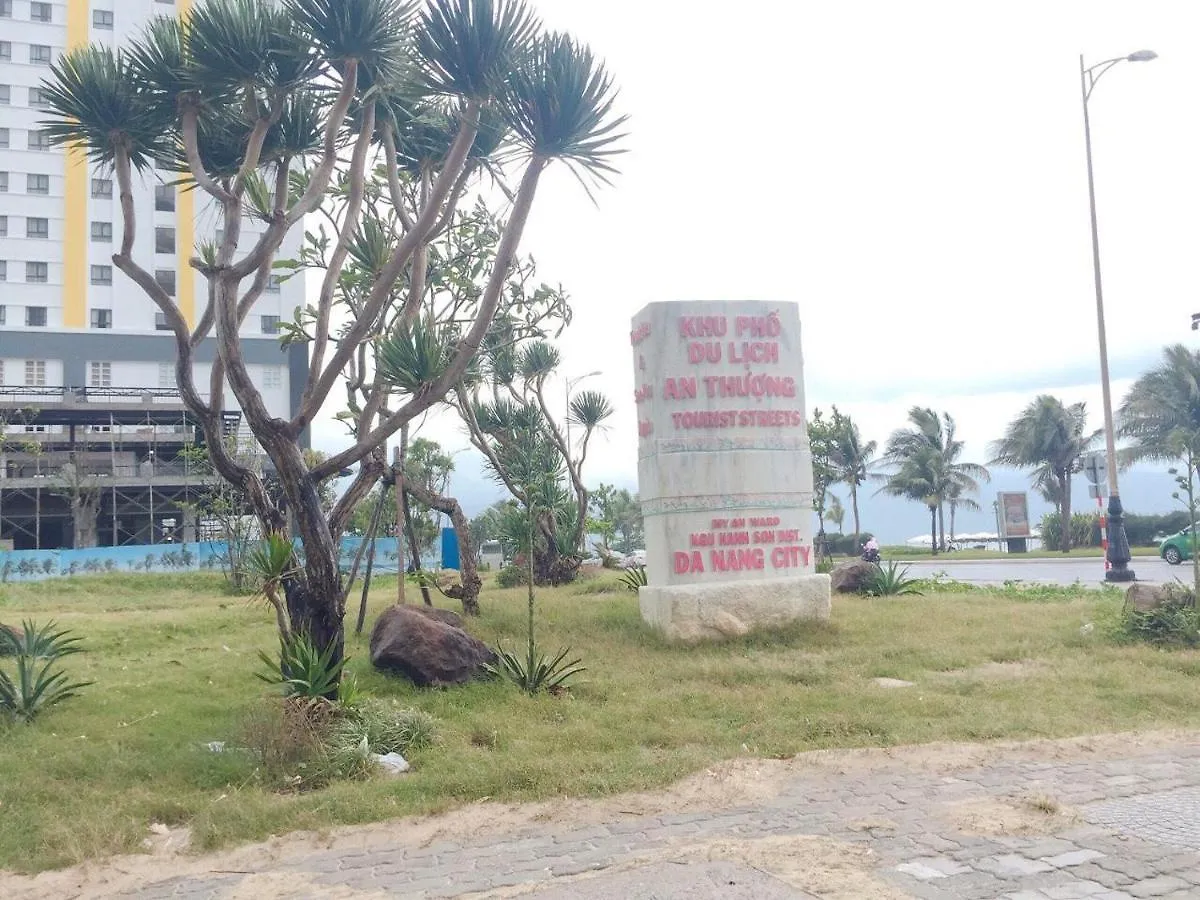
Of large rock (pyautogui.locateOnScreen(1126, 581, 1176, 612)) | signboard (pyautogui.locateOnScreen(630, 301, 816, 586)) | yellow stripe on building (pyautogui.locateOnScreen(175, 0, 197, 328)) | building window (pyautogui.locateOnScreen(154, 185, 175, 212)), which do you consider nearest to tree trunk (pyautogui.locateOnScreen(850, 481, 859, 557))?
yellow stripe on building (pyautogui.locateOnScreen(175, 0, 197, 328))

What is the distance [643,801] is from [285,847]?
A: 2145mm

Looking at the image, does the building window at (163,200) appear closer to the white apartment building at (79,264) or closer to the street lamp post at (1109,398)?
the white apartment building at (79,264)

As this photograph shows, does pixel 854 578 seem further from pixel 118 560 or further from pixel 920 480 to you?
pixel 920 480

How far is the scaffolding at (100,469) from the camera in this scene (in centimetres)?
4050

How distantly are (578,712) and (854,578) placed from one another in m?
8.82

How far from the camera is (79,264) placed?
50781mm

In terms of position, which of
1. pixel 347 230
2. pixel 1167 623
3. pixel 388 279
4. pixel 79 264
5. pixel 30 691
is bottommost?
pixel 1167 623

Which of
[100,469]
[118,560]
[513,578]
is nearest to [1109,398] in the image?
[513,578]

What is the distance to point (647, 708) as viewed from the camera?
8.60m

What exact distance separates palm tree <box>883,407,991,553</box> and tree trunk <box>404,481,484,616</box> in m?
40.6

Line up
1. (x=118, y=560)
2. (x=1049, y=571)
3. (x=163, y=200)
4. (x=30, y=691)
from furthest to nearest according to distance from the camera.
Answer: (x=163, y=200), (x=118, y=560), (x=1049, y=571), (x=30, y=691)

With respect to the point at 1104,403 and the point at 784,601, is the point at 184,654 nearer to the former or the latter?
the point at 784,601

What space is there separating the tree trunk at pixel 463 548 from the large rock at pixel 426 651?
3.30m

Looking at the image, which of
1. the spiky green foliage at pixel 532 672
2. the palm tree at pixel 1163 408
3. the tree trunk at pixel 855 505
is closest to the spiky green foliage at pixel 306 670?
the spiky green foliage at pixel 532 672
